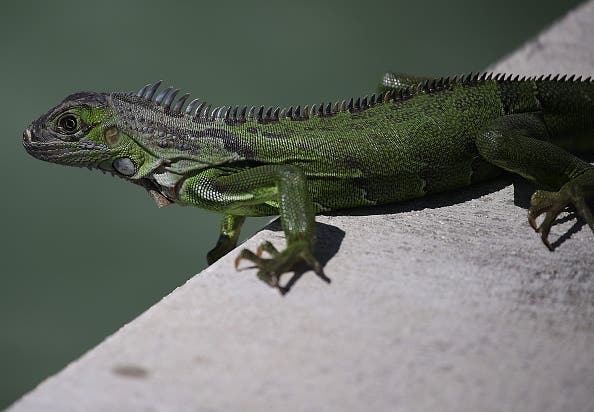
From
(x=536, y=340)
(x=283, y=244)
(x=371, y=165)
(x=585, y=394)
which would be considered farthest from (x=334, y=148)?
(x=585, y=394)

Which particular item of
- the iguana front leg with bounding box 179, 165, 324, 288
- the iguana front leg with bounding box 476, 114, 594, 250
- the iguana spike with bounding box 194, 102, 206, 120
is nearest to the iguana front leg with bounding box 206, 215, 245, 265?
the iguana front leg with bounding box 179, 165, 324, 288

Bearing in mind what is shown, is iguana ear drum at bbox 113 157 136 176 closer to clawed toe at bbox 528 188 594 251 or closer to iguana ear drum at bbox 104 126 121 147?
iguana ear drum at bbox 104 126 121 147

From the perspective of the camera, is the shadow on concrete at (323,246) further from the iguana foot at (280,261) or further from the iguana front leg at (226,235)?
the iguana front leg at (226,235)

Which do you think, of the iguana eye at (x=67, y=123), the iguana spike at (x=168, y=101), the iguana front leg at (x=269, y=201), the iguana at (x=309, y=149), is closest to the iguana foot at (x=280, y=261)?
the iguana front leg at (x=269, y=201)

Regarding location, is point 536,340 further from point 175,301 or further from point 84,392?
point 84,392

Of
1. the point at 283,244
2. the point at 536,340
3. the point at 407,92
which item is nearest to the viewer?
the point at 536,340
